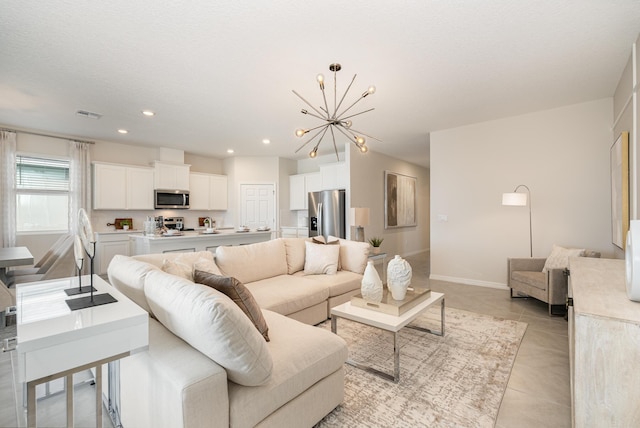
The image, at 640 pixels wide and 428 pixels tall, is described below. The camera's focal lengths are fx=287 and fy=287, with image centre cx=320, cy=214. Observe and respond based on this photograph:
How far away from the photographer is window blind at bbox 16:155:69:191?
4.94m

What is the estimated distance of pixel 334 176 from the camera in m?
6.48

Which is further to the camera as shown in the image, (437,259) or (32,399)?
(437,259)

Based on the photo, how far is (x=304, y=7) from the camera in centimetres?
200

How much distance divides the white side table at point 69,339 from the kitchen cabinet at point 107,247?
184 inches

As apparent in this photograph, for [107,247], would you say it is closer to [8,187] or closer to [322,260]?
[8,187]

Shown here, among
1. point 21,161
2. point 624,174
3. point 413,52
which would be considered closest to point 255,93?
point 413,52

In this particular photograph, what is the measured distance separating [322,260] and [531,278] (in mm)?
2621

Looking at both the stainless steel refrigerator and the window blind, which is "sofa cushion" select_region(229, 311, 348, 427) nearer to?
the stainless steel refrigerator

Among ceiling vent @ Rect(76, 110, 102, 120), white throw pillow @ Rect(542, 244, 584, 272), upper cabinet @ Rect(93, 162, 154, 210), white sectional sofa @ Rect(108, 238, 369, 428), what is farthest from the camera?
upper cabinet @ Rect(93, 162, 154, 210)

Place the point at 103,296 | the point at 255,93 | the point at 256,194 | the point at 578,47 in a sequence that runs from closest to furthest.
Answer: the point at 103,296
the point at 578,47
the point at 255,93
the point at 256,194

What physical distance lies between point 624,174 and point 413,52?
2478 millimetres

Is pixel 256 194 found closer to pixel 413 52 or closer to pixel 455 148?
pixel 455 148

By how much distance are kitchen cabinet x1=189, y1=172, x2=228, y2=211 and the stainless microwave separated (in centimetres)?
23

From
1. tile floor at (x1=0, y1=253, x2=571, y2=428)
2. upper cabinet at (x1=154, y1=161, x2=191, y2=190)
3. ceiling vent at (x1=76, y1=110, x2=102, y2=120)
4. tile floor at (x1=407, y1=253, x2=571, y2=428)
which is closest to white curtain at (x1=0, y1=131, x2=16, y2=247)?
ceiling vent at (x1=76, y1=110, x2=102, y2=120)
